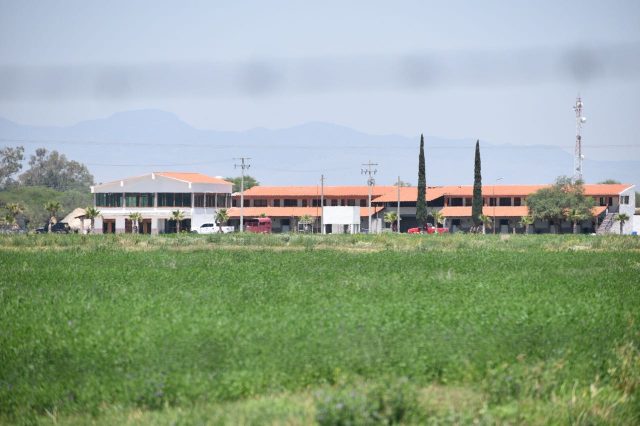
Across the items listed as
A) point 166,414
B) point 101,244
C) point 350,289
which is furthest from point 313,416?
point 101,244

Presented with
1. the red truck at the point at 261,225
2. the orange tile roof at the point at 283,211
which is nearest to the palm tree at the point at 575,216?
the orange tile roof at the point at 283,211

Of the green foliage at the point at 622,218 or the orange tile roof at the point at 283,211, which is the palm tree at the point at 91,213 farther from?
the green foliage at the point at 622,218

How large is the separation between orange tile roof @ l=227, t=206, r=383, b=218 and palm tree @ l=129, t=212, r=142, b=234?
11854 mm

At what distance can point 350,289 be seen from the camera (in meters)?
32.2

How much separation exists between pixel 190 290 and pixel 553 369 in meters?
13.9

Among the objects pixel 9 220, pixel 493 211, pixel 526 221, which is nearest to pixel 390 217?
pixel 493 211

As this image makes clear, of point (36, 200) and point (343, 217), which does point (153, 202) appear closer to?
point (343, 217)

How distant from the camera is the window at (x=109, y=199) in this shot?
124 meters

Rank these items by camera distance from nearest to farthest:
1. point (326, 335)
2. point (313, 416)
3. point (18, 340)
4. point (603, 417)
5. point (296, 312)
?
point (313, 416), point (603, 417), point (326, 335), point (18, 340), point (296, 312)

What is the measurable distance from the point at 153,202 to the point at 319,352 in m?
102

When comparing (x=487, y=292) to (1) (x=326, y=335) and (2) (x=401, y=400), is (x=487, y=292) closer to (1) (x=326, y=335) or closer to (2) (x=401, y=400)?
(1) (x=326, y=335)

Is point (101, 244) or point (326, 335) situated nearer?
point (326, 335)

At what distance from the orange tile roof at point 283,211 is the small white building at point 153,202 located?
560 cm

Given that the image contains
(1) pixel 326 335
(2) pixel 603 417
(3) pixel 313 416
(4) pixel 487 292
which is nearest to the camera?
(3) pixel 313 416
